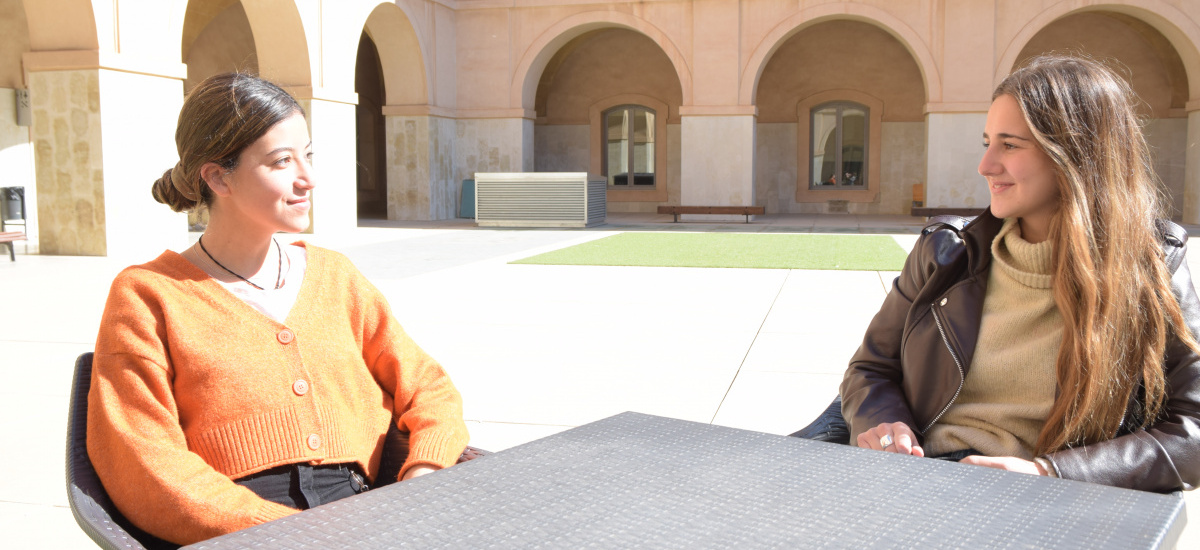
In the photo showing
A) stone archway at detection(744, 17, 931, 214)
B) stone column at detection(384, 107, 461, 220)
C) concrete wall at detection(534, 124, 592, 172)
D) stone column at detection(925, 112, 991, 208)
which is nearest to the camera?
stone column at detection(925, 112, 991, 208)

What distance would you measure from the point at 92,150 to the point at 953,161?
50.7 ft

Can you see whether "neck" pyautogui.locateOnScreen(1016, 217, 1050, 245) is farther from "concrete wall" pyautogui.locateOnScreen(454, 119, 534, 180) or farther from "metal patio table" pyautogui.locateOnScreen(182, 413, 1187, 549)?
"concrete wall" pyautogui.locateOnScreen(454, 119, 534, 180)

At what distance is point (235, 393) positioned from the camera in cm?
194

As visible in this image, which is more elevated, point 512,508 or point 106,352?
point 106,352

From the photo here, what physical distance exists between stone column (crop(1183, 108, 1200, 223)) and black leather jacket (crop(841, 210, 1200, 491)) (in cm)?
2012

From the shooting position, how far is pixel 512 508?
1.45m

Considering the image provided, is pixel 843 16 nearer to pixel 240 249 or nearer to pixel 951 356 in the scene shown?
pixel 951 356

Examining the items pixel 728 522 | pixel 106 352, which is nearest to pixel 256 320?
pixel 106 352

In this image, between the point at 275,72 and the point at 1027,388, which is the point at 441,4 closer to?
the point at 275,72

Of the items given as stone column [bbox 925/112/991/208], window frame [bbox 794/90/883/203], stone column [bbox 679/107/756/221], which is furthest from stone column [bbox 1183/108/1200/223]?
stone column [bbox 679/107/756/221]

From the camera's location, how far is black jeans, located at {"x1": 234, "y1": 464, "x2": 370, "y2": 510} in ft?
6.46

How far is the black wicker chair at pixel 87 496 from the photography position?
1.60 metres

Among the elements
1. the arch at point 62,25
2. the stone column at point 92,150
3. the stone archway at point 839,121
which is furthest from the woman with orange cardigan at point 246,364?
the stone archway at point 839,121

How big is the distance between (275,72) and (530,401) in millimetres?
13100
